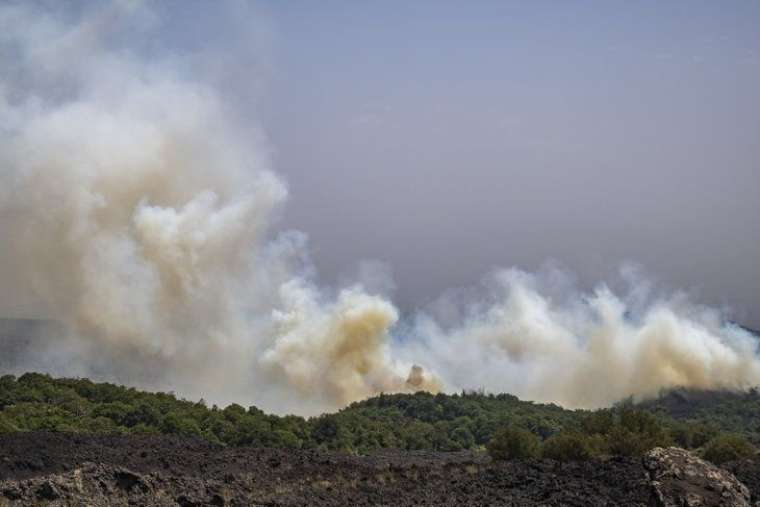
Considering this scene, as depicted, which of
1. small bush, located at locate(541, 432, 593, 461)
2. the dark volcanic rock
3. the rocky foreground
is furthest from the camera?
small bush, located at locate(541, 432, 593, 461)

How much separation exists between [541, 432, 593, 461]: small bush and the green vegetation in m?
0.05

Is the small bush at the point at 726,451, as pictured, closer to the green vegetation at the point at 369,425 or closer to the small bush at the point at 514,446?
the green vegetation at the point at 369,425

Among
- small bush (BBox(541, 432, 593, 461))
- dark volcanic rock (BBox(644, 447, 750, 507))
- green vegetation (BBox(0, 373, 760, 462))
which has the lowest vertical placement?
dark volcanic rock (BBox(644, 447, 750, 507))

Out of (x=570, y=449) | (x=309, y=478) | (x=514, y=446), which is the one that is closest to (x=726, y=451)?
(x=570, y=449)

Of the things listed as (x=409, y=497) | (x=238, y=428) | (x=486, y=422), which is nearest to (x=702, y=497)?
(x=409, y=497)

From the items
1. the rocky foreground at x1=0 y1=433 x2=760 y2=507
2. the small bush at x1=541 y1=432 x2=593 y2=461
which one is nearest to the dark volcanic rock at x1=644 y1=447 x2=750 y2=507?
the rocky foreground at x1=0 y1=433 x2=760 y2=507

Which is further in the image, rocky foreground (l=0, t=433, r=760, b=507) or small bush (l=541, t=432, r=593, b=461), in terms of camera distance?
small bush (l=541, t=432, r=593, b=461)

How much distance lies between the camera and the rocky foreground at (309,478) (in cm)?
2378

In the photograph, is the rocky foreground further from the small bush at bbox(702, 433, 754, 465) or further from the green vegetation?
the green vegetation

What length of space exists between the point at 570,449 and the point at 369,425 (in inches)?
955

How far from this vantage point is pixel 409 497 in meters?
28.8

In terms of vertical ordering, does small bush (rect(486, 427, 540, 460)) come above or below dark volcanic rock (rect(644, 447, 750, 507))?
above

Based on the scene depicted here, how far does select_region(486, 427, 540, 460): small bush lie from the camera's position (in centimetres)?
4278

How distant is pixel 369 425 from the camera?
61.8 m
